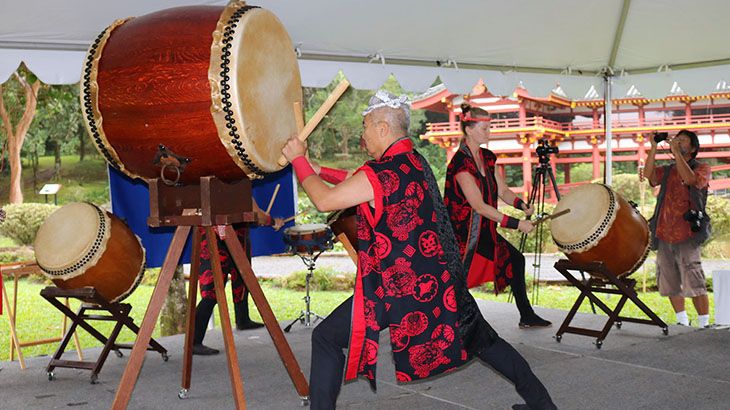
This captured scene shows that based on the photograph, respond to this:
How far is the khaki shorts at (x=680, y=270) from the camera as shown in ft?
13.8

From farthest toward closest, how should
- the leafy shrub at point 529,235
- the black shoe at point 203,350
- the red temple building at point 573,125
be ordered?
the red temple building at point 573,125, the leafy shrub at point 529,235, the black shoe at point 203,350

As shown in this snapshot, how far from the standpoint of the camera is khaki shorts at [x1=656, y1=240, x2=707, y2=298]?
166 inches

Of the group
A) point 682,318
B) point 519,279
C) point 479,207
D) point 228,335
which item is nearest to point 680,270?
point 682,318

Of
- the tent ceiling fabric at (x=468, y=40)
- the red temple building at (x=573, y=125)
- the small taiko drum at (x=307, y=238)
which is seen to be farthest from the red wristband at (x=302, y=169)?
the red temple building at (x=573, y=125)

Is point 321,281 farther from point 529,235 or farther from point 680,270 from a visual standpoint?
point 680,270

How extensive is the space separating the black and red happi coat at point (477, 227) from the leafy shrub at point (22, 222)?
30.8ft

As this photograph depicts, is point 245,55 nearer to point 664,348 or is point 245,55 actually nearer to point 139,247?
point 139,247

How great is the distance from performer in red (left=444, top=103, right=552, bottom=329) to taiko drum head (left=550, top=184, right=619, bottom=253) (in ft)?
0.68

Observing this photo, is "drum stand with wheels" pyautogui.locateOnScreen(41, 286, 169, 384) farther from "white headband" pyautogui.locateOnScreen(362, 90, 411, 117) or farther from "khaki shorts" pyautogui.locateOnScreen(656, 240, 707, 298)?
"khaki shorts" pyautogui.locateOnScreen(656, 240, 707, 298)

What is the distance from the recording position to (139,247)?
3.46m

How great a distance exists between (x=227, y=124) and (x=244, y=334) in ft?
8.05

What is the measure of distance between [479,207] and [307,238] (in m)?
1.21

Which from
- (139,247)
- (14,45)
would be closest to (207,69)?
(139,247)

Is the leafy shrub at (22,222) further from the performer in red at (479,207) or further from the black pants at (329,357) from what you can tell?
the black pants at (329,357)
